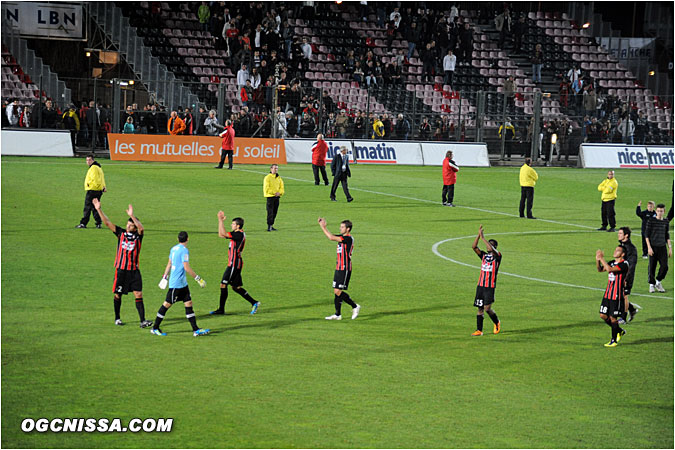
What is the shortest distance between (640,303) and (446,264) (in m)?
5.13

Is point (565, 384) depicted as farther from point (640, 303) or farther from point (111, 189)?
point (111, 189)

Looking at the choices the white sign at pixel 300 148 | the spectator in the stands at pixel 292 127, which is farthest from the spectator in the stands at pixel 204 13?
the white sign at pixel 300 148

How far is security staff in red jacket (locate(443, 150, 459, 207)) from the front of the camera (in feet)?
109

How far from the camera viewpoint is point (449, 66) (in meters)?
56.1

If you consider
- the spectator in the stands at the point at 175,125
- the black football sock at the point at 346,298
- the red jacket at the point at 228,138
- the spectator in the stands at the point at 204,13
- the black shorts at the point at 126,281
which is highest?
the spectator in the stands at the point at 204,13

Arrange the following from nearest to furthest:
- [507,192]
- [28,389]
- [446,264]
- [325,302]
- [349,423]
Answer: [349,423], [28,389], [325,302], [446,264], [507,192]

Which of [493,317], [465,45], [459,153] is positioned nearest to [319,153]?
[459,153]

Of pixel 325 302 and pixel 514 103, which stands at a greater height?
pixel 514 103

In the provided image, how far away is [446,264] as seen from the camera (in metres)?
23.6

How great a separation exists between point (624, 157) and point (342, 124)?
1566 centimetres

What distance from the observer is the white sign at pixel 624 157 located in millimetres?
50969

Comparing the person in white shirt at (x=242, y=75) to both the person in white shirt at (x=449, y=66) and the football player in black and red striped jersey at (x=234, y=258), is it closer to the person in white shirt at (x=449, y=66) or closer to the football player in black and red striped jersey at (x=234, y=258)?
the person in white shirt at (x=449, y=66)

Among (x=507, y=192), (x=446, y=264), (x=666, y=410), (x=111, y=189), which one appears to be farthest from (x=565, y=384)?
(x=507, y=192)

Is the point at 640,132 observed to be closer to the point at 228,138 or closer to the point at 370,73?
the point at 370,73
